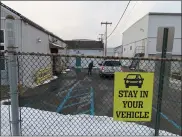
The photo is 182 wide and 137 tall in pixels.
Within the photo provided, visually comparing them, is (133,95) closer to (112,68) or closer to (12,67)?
(12,67)

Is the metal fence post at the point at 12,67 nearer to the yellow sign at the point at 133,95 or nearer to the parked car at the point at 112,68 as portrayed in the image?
the yellow sign at the point at 133,95

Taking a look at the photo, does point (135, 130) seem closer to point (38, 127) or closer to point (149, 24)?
point (38, 127)

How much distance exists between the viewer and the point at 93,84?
1303 cm

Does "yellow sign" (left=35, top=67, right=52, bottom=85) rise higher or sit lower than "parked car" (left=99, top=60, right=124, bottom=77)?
lower

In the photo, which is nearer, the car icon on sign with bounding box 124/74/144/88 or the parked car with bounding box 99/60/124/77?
the car icon on sign with bounding box 124/74/144/88

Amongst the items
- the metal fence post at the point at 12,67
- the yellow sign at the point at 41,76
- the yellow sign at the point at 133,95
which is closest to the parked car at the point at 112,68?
the yellow sign at the point at 133,95

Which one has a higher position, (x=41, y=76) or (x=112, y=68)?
(x=112, y=68)

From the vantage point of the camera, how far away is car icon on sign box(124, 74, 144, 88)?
273 centimetres

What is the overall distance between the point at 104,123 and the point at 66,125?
3.16ft

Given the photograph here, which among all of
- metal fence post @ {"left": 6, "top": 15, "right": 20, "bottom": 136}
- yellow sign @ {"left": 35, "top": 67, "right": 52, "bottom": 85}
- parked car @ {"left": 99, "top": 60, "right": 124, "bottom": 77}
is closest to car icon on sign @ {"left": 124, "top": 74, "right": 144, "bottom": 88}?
metal fence post @ {"left": 6, "top": 15, "right": 20, "bottom": 136}

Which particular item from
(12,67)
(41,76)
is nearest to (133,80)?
(12,67)

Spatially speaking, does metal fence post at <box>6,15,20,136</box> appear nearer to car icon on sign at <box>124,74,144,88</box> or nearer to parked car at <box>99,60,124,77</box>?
car icon on sign at <box>124,74,144,88</box>

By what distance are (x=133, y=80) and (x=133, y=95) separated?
0.76 ft

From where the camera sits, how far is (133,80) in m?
2.73
